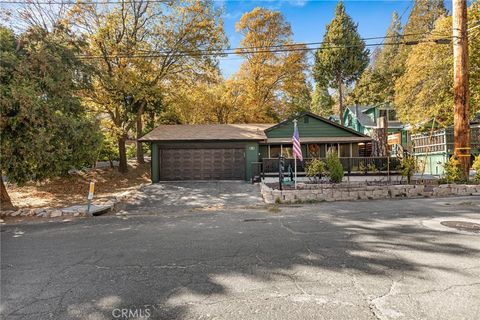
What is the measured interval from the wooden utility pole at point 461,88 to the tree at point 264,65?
1671 centimetres

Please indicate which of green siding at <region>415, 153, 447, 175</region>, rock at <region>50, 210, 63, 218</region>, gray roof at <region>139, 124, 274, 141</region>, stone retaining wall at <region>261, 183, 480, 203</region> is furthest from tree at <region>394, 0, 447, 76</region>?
rock at <region>50, 210, 63, 218</region>

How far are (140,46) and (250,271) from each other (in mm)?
18557

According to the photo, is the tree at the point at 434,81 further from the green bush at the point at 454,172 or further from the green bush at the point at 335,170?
the green bush at the point at 335,170

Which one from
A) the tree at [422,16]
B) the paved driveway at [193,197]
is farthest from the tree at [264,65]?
the tree at [422,16]

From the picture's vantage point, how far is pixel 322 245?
4691 millimetres

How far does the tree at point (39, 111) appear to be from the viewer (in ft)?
26.2

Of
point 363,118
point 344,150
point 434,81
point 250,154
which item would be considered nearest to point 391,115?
point 363,118

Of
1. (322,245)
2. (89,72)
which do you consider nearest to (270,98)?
(89,72)

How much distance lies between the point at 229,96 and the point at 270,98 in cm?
461

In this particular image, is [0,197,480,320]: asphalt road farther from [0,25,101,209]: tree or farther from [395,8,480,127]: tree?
[395,8,480,127]: tree

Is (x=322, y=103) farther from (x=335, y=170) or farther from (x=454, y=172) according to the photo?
(x=335, y=170)

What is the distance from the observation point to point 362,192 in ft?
33.8

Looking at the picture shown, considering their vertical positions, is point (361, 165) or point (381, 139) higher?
point (381, 139)

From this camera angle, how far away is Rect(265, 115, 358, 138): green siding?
18.9 metres
